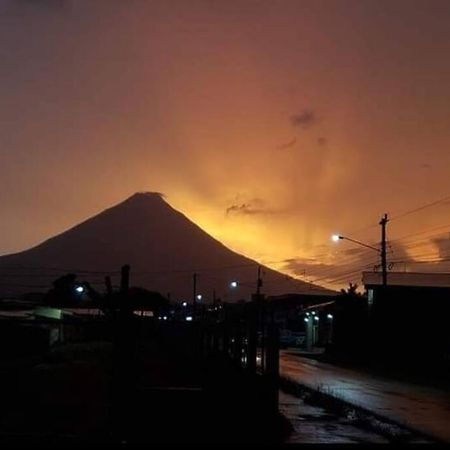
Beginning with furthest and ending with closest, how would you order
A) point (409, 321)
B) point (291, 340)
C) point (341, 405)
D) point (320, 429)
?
point (291, 340) → point (409, 321) → point (341, 405) → point (320, 429)

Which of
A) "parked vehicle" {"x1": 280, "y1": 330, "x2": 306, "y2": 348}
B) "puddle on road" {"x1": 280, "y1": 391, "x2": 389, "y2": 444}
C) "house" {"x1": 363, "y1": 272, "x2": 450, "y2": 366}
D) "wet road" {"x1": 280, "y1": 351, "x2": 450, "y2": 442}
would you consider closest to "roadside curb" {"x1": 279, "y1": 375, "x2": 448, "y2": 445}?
"wet road" {"x1": 280, "y1": 351, "x2": 450, "y2": 442}

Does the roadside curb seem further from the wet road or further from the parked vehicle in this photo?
the parked vehicle

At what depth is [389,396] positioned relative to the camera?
25.9 m

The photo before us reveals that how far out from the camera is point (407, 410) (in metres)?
21.4

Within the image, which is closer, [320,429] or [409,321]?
[320,429]

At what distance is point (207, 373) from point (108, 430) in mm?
7572

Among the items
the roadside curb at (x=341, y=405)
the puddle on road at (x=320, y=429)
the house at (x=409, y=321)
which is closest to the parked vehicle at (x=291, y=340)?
the house at (x=409, y=321)

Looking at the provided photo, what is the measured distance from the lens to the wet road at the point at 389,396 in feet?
61.7

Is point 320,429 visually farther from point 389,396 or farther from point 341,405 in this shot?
point 389,396

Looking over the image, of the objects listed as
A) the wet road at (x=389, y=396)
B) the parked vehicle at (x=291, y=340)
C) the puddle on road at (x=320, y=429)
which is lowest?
the puddle on road at (x=320, y=429)

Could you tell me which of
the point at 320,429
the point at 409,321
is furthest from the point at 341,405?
the point at 409,321

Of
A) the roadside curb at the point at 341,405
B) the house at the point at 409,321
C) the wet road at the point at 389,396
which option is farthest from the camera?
the house at the point at 409,321

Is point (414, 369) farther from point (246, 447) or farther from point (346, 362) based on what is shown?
point (246, 447)

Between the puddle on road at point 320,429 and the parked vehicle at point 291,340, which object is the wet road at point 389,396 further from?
the parked vehicle at point 291,340
